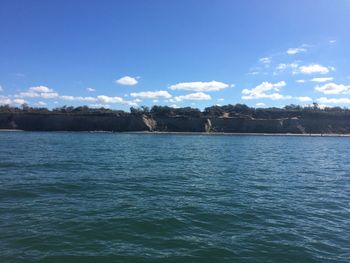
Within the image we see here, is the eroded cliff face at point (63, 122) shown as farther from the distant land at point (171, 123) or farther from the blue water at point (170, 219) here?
the blue water at point (170, 219)

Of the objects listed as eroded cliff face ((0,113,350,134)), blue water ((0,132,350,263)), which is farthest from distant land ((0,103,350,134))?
blue water ((0,132,350,263))

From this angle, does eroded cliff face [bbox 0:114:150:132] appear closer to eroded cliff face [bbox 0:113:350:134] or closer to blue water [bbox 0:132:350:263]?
eroded cliff face [bbox 0:113:350:134]

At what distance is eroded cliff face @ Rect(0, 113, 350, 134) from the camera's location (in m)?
160

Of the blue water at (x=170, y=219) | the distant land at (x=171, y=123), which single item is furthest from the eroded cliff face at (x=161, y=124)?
the blue water at (x=170, y=219)

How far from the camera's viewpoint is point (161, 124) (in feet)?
538

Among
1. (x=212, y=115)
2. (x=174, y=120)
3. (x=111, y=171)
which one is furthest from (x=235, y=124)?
(x=111, y=171)

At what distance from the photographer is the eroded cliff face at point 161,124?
160500 millimetres

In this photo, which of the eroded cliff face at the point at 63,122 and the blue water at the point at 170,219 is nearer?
the blue water at the point at 170,219

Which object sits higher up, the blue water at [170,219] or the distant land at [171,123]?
the distant land at [171,123]

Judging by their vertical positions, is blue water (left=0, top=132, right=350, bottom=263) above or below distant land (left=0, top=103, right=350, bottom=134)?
below

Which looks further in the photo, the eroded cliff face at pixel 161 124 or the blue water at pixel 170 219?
the eroded cliff face at pixel 161 124

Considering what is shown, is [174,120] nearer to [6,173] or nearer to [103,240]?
[6,173]

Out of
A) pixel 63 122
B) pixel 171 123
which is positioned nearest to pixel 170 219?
pixel 171 123

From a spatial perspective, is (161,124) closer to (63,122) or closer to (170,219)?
(63,122)
